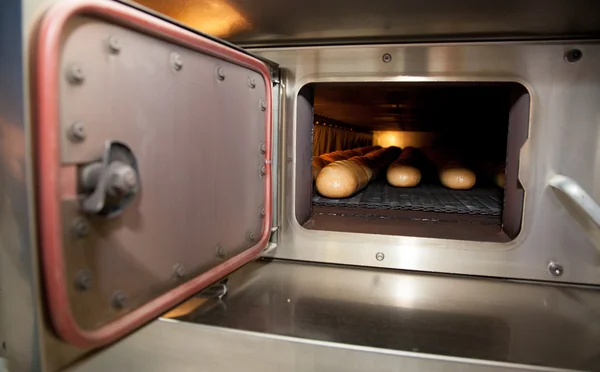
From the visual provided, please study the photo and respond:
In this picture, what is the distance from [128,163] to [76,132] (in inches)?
3.2

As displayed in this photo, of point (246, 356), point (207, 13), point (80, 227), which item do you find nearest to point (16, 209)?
point (80, 227)

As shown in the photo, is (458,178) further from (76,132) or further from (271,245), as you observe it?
(76,132)

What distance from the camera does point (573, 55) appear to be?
0.88 meters

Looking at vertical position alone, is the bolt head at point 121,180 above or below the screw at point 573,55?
below

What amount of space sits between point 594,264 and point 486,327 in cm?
35

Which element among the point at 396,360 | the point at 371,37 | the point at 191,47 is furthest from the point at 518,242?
the point at 191,47

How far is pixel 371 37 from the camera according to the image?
96cm

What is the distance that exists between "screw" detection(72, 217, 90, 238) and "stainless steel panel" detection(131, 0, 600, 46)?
50 centimetres

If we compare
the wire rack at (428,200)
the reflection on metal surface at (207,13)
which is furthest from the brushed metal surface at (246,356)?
the wire rack at (428,200)

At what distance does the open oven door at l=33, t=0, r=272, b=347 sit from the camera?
16.4 inches

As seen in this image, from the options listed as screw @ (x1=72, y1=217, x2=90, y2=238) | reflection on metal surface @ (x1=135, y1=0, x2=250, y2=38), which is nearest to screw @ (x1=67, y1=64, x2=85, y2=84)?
screw @ (x1=72, y1=217, x2=90, y2=238)

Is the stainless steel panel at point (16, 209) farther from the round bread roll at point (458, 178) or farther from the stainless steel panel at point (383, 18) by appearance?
the round bread roll at point (458, 178)

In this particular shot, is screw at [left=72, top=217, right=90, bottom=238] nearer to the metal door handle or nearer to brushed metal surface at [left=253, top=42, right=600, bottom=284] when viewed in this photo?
brushed metal surface at [left=253, top=42, right=600, bottom=284]

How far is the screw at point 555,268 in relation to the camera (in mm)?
917
